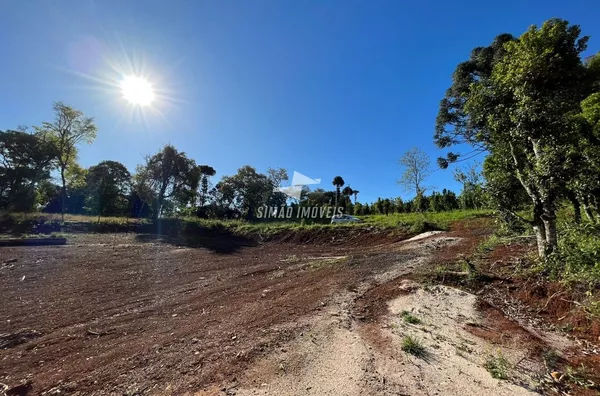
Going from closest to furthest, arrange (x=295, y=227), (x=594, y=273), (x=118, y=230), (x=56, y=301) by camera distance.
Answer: (x=594, y=273) → (x=56, y=301) → (x=295, y=227) → (x=118, y=230)

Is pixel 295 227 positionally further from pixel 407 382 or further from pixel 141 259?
pixel 407 382

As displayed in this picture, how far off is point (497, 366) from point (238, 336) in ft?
8.90

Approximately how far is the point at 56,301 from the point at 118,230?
1678 cm

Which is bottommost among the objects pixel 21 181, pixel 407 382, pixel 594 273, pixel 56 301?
pixel 56 301

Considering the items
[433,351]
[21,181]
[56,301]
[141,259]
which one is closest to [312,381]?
[433,351]

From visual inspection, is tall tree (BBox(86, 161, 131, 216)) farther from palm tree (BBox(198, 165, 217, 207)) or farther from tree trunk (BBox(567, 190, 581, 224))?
tree trunk (BBox(567, 190, 581, 224))

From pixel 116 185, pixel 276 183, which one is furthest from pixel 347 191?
pixel 116 185

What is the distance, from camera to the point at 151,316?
3.83 meters

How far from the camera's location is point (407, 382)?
221 cm

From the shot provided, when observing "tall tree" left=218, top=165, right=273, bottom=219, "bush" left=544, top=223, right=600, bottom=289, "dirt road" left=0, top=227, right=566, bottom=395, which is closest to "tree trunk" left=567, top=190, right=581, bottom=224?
"bush" left=544, top=223, right=600, bottom=289

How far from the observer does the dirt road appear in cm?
220

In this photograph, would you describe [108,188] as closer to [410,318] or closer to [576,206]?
[410,318]

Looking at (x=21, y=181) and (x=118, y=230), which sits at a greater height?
(x=21, y=181)

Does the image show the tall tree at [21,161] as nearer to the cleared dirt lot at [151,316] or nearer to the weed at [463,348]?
the cleared dirt lot at [151,316]
